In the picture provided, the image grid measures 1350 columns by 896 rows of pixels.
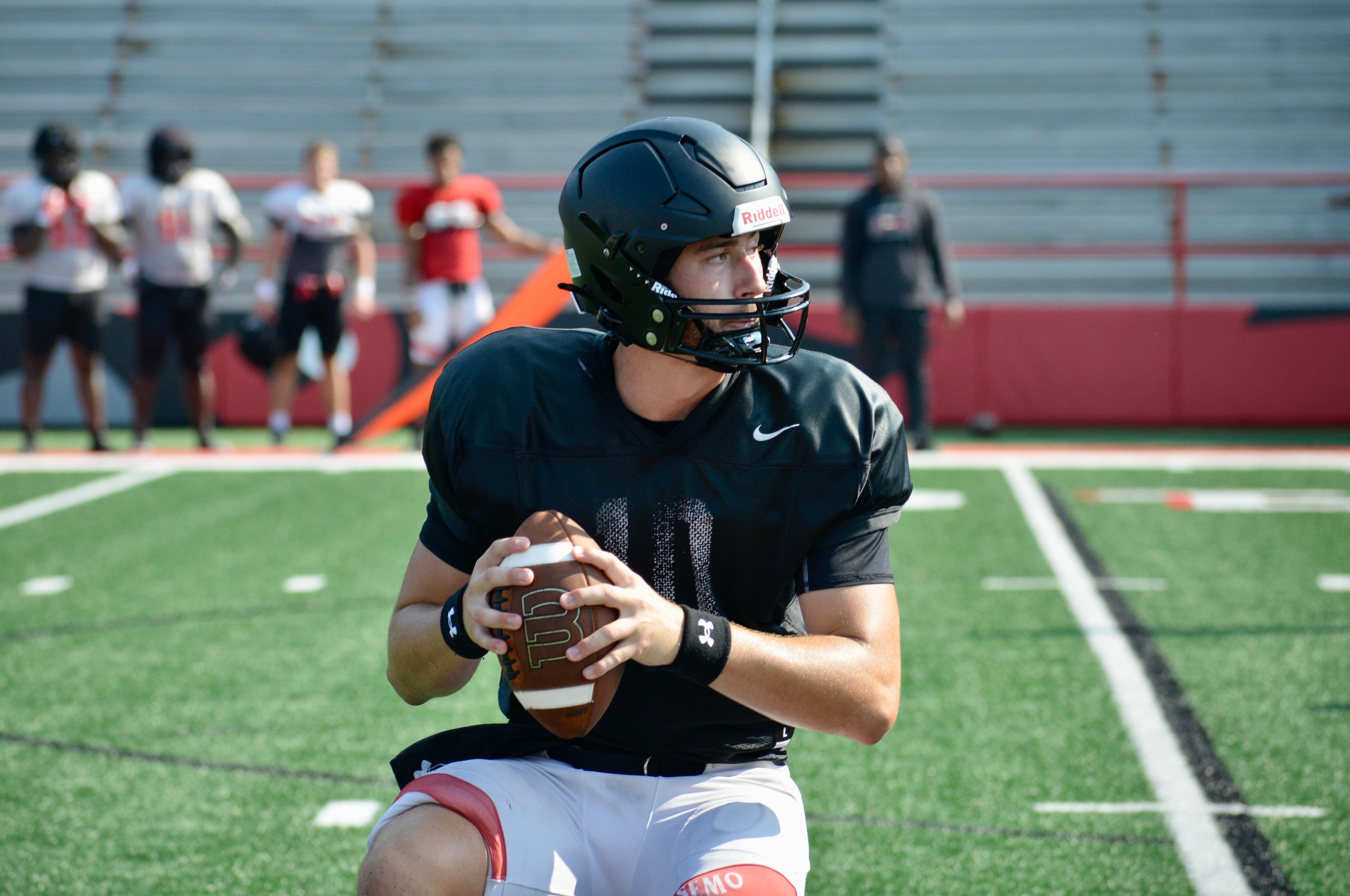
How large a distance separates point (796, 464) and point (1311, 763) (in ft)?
6.76

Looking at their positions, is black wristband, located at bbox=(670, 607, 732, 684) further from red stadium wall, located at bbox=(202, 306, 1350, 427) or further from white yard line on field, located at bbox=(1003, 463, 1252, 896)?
red stadium wall, located at bbox=(202, 306, 1350, 427)

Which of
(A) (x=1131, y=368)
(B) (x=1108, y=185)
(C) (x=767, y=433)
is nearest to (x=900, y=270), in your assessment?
(A) (x=1131, y=368)

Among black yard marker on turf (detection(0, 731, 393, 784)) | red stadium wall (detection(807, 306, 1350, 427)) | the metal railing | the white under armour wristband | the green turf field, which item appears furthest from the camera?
the metal railing

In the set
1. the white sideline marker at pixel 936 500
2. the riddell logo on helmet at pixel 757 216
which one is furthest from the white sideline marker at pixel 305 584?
the riddell logo on helmet at pixel 757 216

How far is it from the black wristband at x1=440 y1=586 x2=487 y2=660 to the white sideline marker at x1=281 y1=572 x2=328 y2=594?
356 cm

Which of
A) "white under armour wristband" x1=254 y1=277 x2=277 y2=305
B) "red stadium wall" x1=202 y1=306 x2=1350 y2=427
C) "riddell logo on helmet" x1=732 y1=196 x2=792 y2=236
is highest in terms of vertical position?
"riddell logo on helmet" x1=732 y1=196 x2=792 y2=236

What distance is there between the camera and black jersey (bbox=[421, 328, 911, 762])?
6.97ft

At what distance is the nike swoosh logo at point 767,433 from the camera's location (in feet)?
7.06

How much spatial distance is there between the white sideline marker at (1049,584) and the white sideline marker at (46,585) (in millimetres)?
3501

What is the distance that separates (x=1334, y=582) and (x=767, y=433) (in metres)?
4.00

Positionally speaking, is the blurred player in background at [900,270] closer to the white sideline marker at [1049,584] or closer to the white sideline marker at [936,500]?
the white sideline marker at [936,500]

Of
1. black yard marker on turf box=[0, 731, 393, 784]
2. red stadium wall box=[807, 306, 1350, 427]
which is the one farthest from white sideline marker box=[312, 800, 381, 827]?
red stadium wall box=[807, 306, 1350, 427]

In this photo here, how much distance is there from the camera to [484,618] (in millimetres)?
1860

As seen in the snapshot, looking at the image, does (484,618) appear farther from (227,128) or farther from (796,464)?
(227,128)
